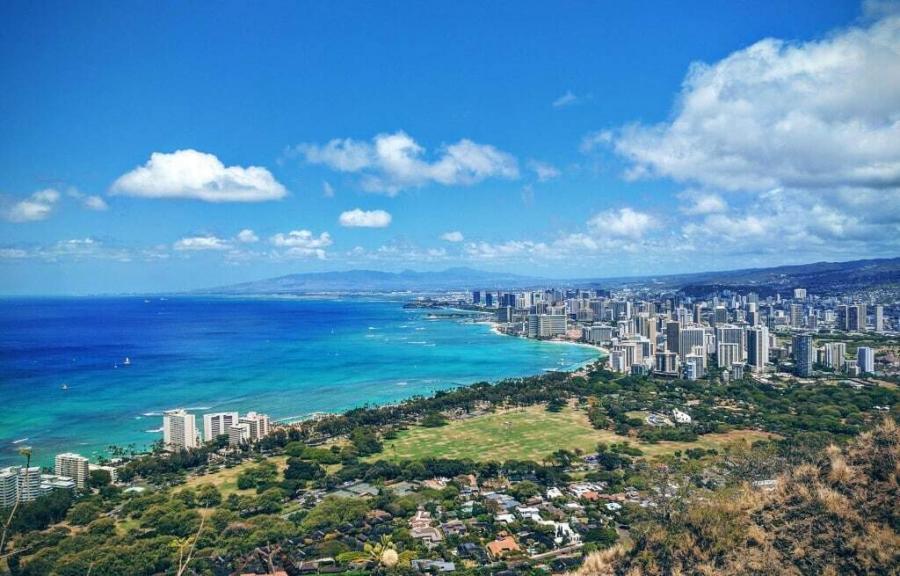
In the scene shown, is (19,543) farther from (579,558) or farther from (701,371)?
(701,371)

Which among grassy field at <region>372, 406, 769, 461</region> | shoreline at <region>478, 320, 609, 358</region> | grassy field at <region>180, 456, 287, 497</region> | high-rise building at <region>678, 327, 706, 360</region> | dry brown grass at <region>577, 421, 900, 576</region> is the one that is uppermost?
dry brown grass at <region>577, 421, 900, 576</region>

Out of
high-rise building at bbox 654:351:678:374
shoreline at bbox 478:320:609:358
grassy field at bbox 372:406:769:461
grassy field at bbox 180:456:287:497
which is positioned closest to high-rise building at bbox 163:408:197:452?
grassy field at bbox 180:456:287:497

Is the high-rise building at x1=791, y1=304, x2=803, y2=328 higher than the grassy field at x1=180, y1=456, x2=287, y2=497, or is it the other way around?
the high-rise building at x1=791, y1=304, x2=803, y2=328

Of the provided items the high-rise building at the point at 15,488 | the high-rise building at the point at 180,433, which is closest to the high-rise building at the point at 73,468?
the high-rise building at the point at 15,488

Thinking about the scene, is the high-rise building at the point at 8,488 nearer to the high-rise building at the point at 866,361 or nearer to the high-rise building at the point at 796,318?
the high-rise building at the point at 866,361

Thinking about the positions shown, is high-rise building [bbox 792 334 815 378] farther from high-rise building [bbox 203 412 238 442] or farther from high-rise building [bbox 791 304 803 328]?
high-rise building [bbox 203 412 238 442]

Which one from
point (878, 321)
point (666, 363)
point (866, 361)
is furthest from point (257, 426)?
point (878, 321)
